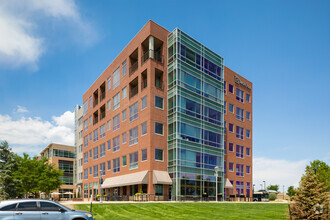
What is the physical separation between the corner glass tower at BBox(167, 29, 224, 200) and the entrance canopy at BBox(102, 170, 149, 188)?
12.2ft

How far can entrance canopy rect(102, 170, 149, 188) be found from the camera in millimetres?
→ 38844

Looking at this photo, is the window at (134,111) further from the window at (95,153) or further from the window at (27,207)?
the window at (27,207)

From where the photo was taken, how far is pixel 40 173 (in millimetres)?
52688

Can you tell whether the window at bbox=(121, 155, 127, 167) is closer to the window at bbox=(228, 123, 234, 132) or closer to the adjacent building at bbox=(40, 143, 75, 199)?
the window at bbox=(228, 123, 234, 132)

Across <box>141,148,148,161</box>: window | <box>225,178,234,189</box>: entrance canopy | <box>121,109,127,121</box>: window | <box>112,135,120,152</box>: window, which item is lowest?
<box>225,178,234,189</box>: entrance canopy

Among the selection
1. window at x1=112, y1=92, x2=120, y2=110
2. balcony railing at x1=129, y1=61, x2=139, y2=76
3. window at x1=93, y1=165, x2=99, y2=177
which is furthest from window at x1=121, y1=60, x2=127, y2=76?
window at x1=93, y1=165, x2=99, y2=177

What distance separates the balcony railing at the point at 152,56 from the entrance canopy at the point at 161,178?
600 inches

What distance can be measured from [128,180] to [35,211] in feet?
91.2

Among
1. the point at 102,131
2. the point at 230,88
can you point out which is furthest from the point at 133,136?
the point at 230,88

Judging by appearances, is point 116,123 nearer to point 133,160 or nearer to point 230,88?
point 133,160

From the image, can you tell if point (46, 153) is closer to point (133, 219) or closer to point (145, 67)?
point (145, 67)

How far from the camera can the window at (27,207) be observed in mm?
15086

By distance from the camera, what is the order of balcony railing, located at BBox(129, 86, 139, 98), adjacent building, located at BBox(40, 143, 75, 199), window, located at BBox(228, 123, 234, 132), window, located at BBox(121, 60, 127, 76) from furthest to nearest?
adjacent building, located at BBox(40, 143, 75, 199), window, located at BBox(228, 123, 234, 132), window, located at BBox(121, 60, 127, 76), balcony railing, located at BBox(129, 86, 139, 98)

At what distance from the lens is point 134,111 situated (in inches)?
1779
